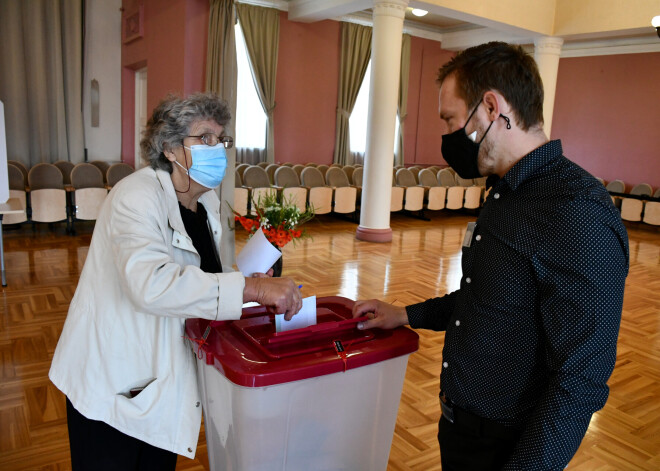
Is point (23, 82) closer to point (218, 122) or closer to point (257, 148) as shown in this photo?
point (257, 148)

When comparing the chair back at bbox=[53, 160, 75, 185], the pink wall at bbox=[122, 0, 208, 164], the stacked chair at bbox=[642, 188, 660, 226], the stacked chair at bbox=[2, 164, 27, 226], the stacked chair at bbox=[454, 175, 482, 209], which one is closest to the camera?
the stacked chair at bbox=[2, 164, 27, 226]

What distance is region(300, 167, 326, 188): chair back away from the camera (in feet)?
28.5

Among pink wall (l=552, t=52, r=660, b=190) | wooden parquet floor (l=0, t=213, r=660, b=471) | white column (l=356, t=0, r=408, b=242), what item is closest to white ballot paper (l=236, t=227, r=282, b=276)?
wooden parquet floor (l=0, t=213, r=660, b=471)

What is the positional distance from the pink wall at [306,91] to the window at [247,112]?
370mm

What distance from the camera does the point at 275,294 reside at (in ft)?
4.23

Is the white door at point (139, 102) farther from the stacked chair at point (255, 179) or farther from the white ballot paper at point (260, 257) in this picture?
the white ballot paper at point (260, 257)

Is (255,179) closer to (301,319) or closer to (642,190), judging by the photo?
(301,319)

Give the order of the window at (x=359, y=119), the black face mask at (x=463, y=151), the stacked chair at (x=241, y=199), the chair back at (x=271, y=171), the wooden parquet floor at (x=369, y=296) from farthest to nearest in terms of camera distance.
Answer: the window at (x=359, y=119)
the chair back at (x=271, y=171)
the stacked chair at (x=241, y=199)
the wooden parquet floor at (x=369, y=296)
the black face mask at (x=463, y=151)

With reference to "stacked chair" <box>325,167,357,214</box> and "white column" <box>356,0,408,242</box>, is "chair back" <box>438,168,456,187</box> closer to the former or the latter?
"stacked chair" <box>325,167,357,214</box>

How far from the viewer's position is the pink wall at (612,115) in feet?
34.1

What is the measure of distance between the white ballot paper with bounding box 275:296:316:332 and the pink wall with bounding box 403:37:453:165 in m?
11.2

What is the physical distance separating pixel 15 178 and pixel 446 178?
715 cm

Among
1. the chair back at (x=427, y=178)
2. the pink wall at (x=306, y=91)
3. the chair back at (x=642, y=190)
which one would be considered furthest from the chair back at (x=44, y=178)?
the chair back at (x=642, y=190)

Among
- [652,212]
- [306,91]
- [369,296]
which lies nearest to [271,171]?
[306,91]
